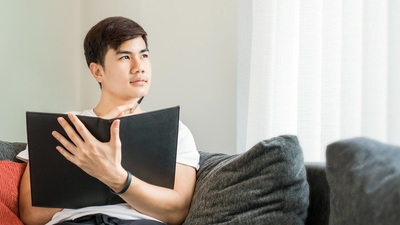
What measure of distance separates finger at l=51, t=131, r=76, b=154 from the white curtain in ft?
3.42

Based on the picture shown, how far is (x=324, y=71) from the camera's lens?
181 cm

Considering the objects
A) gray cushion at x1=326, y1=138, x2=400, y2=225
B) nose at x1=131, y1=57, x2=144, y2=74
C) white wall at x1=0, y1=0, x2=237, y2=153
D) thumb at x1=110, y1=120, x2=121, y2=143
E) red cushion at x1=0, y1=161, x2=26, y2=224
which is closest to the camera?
gray cushion at x1=326, y1=138, x2=400, y2=225

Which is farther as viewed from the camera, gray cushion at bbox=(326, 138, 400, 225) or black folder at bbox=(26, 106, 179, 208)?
black folder at bbox=(26, 106, 179, 208)

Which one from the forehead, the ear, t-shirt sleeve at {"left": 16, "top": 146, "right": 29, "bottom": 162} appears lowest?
t-shirt sleeve at {"left": 16, "top": 146, "right": 29, "bottom": 162}

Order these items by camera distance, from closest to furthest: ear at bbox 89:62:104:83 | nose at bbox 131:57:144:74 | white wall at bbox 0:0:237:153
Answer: nose at bbox 131:57:144:74 → ear at bbox 89:62:104:83 → white wall at bbox 0:0:237:153

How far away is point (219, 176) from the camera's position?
4.18 ft

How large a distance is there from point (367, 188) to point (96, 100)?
2352 mm

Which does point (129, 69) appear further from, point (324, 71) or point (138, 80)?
point (324, 71)

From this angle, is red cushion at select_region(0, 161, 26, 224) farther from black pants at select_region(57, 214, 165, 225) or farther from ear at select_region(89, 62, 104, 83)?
ear at select_region(89, 62, 104, 83)

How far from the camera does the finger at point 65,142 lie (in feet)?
3.88

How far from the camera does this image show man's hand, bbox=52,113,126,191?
1141mm

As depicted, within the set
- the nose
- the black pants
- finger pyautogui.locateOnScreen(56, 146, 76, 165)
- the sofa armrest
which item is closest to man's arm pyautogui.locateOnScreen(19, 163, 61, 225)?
the black pants

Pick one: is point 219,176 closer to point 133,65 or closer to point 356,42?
point 133,65

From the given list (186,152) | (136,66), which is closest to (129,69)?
(136,66)
